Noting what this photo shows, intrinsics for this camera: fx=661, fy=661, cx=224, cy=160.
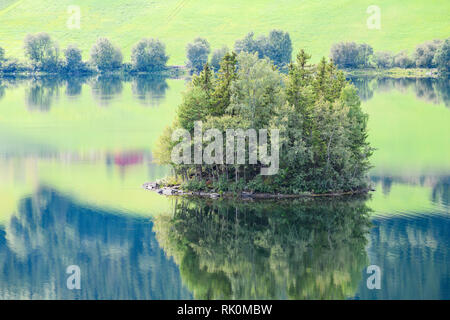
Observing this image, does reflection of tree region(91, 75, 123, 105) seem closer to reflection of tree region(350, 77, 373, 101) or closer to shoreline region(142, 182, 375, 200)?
reflection of tree region(350, 77, 373, 101)

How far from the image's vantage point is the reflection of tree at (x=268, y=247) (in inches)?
1933

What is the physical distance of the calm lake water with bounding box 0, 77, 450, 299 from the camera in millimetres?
49719

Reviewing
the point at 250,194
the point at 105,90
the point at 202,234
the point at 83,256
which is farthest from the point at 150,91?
the point at 83,256

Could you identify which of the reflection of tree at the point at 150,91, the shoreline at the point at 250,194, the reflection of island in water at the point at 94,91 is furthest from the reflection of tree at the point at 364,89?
the shoreline at the point at 250,194

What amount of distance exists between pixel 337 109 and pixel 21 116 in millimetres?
80782

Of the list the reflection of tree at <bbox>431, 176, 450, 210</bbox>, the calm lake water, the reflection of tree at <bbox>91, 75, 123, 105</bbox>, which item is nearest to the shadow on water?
the calm lake water

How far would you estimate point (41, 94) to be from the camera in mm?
168625

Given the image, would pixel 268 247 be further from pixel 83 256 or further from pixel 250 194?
pixel 83 256

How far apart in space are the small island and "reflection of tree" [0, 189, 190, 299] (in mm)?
10400

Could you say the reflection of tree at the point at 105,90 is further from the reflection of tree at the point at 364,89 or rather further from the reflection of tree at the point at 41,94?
the reflection of tree at the point at 364,89

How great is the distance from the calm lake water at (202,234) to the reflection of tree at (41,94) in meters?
48.3

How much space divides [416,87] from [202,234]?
431 feet
